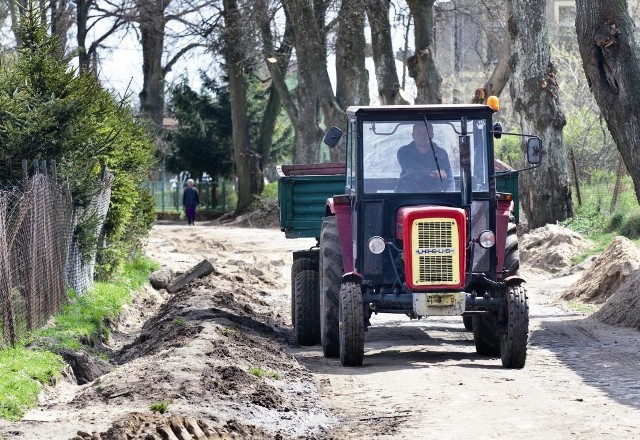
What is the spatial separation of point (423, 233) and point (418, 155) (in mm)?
1016

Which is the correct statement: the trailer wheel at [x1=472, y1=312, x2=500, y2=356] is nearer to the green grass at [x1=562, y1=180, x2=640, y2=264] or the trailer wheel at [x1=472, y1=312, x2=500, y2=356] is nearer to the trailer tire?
the trailer tire

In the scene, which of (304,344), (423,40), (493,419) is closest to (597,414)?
(493,419)

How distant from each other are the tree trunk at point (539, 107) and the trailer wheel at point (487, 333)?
13695 millimetres

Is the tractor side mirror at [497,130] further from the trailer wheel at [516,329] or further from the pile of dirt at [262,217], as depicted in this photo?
the pile of dirt at [262,217]

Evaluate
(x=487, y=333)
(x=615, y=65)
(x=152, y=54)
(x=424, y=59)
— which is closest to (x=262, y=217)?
(x=152, y=54)

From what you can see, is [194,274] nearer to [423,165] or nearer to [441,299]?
[423,165]

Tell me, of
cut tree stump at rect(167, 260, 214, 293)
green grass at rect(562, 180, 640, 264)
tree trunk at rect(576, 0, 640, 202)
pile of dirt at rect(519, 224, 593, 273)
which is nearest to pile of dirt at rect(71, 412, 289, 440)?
tree trunk at rect(576, 0, 640, 202)

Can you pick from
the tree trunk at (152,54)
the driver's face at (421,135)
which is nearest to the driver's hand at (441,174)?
the driver's face at (421,135)

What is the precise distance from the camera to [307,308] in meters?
14.4

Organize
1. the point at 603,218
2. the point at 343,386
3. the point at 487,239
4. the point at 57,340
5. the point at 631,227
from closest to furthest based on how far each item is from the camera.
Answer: the point at 343,386 → the point at 487,239 → the point at 57,340 → the point at 631,227 → the point at 603,218

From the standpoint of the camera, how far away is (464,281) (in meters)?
12.2

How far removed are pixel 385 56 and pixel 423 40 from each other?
222 cm

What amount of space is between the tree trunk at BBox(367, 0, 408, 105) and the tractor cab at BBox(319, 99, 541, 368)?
20069 mm

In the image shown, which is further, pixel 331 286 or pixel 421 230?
pixel 331 286
